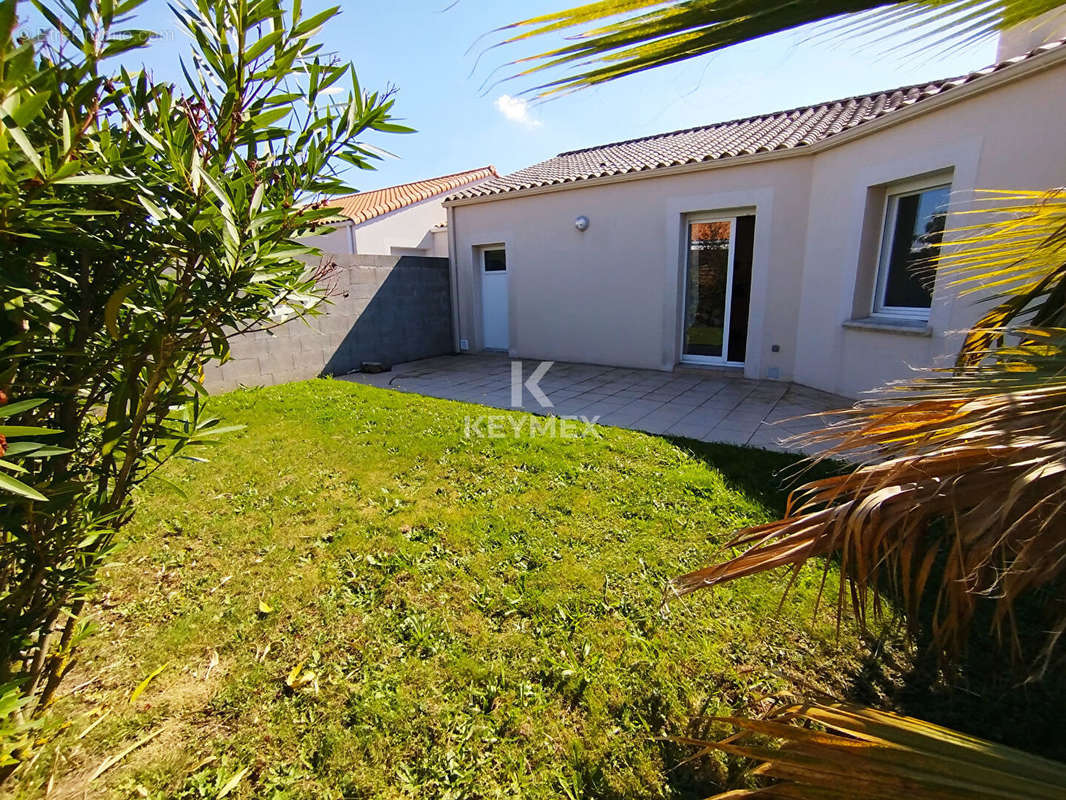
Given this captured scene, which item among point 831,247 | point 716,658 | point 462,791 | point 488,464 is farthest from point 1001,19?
point 831,247

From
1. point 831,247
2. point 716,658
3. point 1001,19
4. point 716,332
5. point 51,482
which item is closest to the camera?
point 1001,19

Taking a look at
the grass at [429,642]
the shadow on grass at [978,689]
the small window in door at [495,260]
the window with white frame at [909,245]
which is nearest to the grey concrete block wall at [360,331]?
the small window in door at [495,260]

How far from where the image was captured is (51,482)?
138 cm

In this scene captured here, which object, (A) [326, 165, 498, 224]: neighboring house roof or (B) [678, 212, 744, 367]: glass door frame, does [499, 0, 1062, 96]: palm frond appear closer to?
(B) [678, 212, 744, 367]: glass door frame

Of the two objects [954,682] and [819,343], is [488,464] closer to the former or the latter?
[954,682]

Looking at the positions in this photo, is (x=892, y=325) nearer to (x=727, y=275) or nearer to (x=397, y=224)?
(x=727, y=275)

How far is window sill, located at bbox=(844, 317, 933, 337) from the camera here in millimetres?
5492

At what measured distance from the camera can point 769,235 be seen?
24.8 feet

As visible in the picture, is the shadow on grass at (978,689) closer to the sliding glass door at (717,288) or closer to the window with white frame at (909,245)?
the window with white frame at (909,245)

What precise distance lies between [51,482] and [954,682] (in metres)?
3.57

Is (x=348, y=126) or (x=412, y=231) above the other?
(x=412, y=231)

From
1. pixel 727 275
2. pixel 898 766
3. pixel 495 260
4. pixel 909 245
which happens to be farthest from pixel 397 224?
pixel 898 766

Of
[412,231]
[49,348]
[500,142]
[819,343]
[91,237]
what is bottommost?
[819,343]

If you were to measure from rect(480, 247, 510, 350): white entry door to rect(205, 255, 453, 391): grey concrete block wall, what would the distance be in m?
0.92
